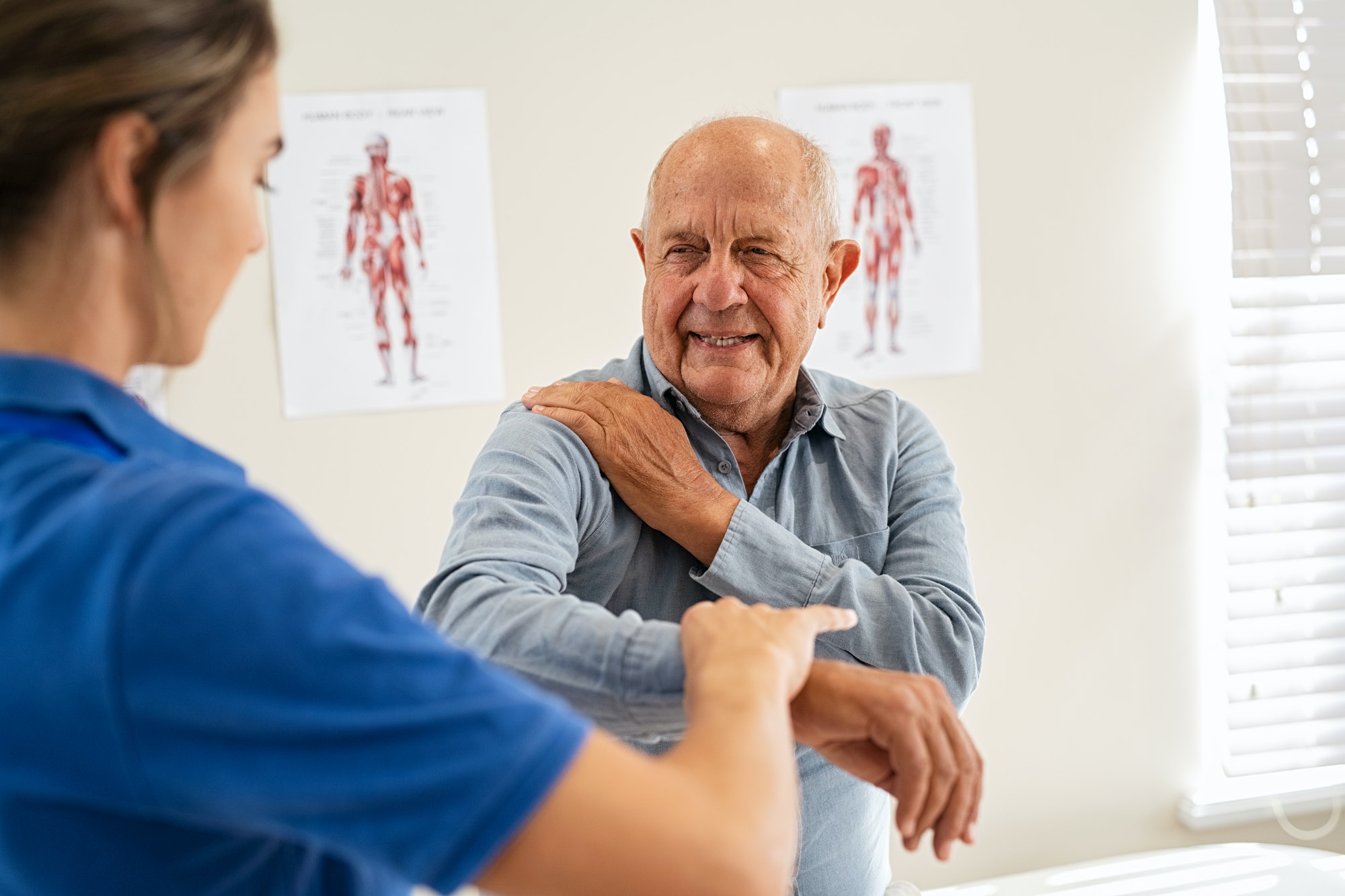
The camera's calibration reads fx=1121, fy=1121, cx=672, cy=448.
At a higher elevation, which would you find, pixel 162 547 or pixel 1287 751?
pixel 162 547

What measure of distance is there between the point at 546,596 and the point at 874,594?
465 mm

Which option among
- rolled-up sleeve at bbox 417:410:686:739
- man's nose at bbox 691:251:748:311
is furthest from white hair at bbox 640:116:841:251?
rolled-up sleeve at bbox 417:410:686:739

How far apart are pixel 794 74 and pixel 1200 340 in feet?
4.20

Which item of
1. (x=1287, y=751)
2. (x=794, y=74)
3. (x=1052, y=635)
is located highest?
(x=794, y=74)

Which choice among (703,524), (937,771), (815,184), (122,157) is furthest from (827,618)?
(815,184)

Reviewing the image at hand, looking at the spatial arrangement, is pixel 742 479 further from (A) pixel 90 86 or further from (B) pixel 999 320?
(B) pixel 999 320

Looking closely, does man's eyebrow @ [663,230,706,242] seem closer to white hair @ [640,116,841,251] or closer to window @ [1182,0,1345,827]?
white hair @ [640,116,841,251]

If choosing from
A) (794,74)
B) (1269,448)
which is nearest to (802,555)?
(794,74)

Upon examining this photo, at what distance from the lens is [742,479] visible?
1.67m

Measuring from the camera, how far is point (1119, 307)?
2900 mm

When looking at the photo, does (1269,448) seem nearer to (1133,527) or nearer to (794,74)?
(1133,527)

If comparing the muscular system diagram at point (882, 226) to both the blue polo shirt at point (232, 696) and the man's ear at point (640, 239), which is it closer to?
the man's ear at point (640, 239)

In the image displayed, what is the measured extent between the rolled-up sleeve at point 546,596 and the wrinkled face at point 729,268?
246mm

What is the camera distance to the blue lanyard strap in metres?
0.70
